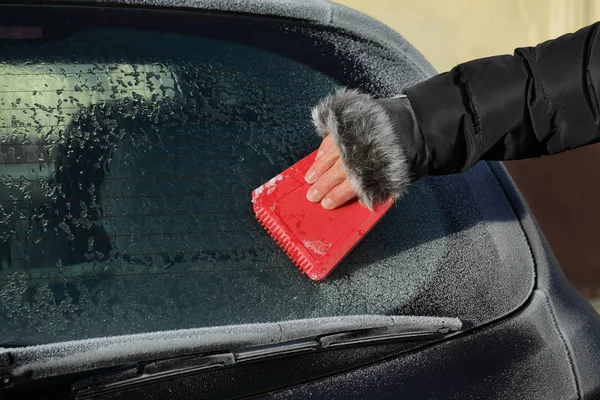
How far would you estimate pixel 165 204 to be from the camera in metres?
1.59

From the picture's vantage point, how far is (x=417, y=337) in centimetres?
161

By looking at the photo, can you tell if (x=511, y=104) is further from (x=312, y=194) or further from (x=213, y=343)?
(x=213, y=343)

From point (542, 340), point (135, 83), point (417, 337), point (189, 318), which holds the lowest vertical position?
point (542, 340)

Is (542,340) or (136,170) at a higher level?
(136,170)

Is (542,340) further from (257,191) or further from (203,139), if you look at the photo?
(203,139)

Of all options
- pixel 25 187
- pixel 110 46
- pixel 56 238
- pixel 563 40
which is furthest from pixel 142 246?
pixel 563 40

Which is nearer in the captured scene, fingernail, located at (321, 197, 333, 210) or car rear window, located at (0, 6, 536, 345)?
car rear window, located at (0, 6, 536, 345)

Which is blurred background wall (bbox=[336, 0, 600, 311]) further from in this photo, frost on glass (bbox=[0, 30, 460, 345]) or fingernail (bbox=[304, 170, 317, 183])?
fingernail (bbox=[304, 170, 317, 183])

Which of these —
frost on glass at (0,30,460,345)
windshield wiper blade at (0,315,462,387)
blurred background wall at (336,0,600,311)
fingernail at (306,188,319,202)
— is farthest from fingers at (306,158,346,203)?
blurred background wall at (336,0,600,311)

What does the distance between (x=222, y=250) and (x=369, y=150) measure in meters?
0.43

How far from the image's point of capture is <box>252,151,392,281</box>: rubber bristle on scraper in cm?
163

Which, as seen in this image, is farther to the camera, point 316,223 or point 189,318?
point 316,223

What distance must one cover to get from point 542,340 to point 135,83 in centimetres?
122

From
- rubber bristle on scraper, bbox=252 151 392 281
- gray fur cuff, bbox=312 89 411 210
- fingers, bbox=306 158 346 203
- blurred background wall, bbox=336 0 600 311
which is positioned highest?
gray fur cuff, bbox=312 89 411 210
